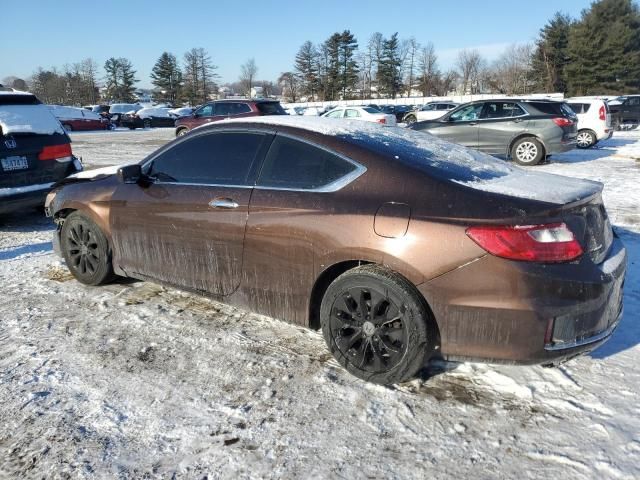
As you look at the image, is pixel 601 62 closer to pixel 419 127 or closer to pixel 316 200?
pixel 419 127

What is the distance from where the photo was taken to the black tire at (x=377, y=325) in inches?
111

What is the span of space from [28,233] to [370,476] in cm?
593

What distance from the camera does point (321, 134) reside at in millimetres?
3379

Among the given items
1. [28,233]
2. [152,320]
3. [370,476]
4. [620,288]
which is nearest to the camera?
[370,476]

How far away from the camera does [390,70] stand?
7625 centimetres

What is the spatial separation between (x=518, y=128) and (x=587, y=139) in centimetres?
522

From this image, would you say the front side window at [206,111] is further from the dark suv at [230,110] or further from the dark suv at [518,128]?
the dark suv at [518,128]

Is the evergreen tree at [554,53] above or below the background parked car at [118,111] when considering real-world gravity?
above

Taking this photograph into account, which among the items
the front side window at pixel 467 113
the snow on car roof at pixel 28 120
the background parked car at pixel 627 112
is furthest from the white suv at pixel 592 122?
the snow on car roof at pixel 28 120

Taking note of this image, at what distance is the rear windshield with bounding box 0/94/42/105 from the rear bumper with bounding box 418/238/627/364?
6.24 metres

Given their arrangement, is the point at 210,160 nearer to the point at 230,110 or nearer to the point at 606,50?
the point at 230,110

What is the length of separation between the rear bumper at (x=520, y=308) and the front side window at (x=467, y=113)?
1146 cm

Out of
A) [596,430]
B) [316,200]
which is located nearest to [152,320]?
[316,200]

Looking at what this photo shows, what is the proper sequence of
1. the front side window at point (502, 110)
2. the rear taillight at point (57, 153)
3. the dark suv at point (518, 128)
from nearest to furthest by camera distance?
the rear taillight at point (57, 153) < the dark suv at point (518, 128) < the front side window at point (502, 110)
